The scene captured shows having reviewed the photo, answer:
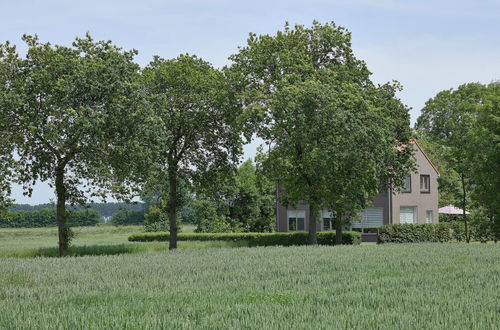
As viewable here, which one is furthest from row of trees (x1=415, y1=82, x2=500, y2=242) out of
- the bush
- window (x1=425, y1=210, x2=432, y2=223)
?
window (x1=425, y1=210, x2=432, y2=223)

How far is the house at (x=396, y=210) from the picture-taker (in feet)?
182

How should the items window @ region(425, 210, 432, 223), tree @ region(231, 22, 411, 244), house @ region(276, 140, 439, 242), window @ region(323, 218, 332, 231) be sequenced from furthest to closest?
window @ region(425, 210, 432, 223) < window @ region(323, 218, 332, 231) < house @ region(276, 140, 439, 242) < tree @ region(231, 22, 411, 244)

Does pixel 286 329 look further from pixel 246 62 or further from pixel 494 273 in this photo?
pixel 246 62

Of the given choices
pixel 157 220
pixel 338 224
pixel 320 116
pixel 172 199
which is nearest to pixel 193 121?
pixel 172 199

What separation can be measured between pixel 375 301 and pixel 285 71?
2637cm

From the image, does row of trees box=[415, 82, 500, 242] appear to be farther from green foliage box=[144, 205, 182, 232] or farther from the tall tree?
green foliage box=[144, 205, 182, 232]

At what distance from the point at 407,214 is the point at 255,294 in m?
46.9

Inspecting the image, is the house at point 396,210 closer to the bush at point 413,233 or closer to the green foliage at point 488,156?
the bush at point 413,233

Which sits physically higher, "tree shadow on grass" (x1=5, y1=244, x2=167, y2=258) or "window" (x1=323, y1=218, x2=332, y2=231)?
"window" (x1=323, y1=218, x2=332, y2=231)

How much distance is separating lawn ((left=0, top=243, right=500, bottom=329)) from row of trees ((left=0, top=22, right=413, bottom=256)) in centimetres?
1149

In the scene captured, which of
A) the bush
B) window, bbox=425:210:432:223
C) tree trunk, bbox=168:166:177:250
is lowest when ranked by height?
the bush

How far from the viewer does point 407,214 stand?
57.4 meters

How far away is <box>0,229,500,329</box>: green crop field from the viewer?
31.9 ft

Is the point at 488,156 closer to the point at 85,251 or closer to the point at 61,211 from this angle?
the point at 85,251
